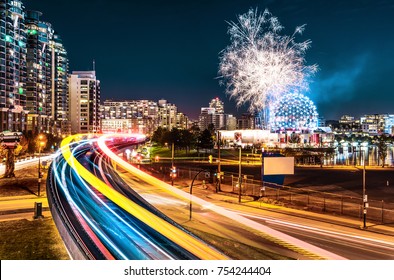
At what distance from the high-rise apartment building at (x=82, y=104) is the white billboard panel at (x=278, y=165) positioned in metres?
161

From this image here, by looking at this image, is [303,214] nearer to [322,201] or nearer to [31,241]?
[322,201]

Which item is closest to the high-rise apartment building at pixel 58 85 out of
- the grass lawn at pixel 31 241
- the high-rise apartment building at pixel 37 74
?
the high-rise apartment building at pixel 37 74

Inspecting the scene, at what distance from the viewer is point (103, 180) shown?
39.7 m

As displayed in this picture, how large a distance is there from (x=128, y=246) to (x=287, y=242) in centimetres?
803

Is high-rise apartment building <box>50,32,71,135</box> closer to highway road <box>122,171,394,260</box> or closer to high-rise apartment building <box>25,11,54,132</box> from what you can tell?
high-rise apartment building <box>25,11,54,132</box>

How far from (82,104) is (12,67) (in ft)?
270

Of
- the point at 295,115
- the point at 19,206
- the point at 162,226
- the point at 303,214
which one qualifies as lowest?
the point at 303,214

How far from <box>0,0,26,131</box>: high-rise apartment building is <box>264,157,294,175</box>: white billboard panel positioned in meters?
86.1

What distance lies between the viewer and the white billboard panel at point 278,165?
38019 mm

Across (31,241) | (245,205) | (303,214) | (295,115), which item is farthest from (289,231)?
(295,115)

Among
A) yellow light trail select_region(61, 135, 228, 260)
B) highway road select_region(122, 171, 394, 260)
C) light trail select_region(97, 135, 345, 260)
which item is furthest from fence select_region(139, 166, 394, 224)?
yellow light trail select_region(61, 135, 228, 260)

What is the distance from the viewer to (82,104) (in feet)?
630

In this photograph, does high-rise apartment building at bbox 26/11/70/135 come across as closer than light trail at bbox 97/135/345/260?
No

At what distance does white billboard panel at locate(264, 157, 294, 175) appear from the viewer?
3802 centimetres
